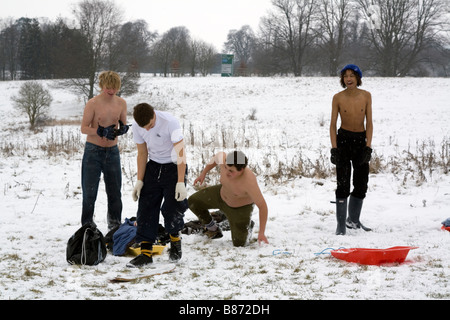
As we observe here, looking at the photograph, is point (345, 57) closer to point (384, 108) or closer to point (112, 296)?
point (384, 108)

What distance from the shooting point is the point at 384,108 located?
890 inches

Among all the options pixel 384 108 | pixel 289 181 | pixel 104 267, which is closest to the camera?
pixel 104 267

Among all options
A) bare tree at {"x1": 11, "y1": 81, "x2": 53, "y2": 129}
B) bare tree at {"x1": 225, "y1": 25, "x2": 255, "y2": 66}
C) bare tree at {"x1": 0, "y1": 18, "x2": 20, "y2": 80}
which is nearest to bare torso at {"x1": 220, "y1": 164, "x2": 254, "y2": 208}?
bare tree at {"x1": 11, "y1": 81, "x2": 53, "y2": 129}

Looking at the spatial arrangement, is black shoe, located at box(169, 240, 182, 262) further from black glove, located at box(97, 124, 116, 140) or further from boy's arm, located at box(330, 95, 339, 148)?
boy's arm, located at box(330, 95, 339, 148)

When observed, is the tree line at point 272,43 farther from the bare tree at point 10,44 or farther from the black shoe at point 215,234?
the black shoe at point 215,234

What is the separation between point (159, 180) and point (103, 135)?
1.04 m

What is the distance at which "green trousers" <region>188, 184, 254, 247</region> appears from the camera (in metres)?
4.82

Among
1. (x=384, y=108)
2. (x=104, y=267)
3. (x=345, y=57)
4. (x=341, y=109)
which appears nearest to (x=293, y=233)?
(x=341, y=109)

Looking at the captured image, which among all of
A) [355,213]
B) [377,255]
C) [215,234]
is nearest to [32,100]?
[215,234]

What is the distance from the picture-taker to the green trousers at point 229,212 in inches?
190

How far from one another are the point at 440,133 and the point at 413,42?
111 feet

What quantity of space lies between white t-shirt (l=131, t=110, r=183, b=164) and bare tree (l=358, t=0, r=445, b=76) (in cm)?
3595

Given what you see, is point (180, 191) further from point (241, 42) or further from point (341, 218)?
point (241, 42)

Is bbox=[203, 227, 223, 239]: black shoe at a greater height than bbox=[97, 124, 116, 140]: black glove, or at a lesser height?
lesser
